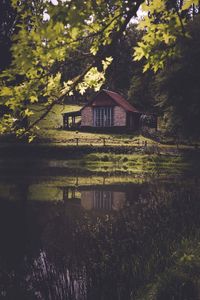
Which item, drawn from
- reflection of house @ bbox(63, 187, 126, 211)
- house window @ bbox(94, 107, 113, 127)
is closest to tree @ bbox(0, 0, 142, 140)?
reflection of house @ bbox(63, 187, 126, 211)

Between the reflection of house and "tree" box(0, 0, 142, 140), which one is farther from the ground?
"tree" box(0, 0, 142, 140)

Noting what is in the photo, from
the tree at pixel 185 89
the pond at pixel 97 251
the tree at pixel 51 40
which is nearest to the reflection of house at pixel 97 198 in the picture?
the pond at pixel 97 251

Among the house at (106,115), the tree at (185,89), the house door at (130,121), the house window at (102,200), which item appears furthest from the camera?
the house door at (130,121)

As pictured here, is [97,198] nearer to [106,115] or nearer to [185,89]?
[185,89]

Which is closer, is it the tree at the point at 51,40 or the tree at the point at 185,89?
the tree at the point at 51,40

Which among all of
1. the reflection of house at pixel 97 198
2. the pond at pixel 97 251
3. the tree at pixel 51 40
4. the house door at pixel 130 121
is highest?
the tree at pixel 51 40

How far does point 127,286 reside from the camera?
841cm

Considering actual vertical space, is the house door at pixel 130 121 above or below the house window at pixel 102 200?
above

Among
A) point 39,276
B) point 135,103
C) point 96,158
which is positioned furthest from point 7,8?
point 39,276

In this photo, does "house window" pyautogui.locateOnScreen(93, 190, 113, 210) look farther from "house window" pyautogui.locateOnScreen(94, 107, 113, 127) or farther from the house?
"house window" pyautogui.locateOnScreen(94, 107, 113, 127)

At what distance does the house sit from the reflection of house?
34.8m

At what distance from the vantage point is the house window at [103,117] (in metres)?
60.6

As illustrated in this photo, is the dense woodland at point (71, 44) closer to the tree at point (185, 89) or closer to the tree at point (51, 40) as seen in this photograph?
the tree at point (51, 40)

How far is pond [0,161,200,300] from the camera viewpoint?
841cm
